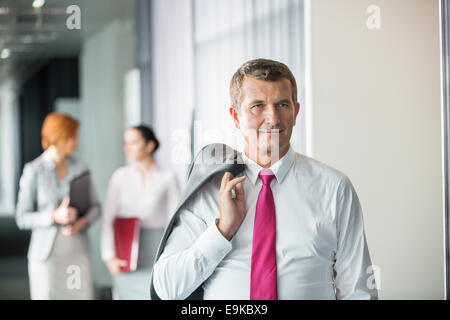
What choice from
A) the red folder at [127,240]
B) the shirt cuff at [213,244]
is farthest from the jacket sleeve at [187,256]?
the red folder at [127,240]

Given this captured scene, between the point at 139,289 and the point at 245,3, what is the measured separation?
4.92 feet

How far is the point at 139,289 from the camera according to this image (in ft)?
9.35

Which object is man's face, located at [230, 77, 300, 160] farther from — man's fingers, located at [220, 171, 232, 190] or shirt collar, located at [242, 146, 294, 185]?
man's fingers, located at [220, 171, 232, 190]

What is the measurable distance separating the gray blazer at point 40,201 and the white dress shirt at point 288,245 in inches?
50.4

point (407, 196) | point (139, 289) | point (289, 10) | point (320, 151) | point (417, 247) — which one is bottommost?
point (139, 289)

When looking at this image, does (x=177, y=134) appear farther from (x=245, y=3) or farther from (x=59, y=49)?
(x=245, y=3)

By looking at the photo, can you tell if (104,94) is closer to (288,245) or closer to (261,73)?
(261,73)

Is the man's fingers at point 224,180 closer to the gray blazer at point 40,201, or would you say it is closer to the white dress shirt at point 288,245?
the white dress shirt at point 288,245

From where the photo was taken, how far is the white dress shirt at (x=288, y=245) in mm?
1331

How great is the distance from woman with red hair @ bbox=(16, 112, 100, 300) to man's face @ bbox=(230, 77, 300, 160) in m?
1.36
